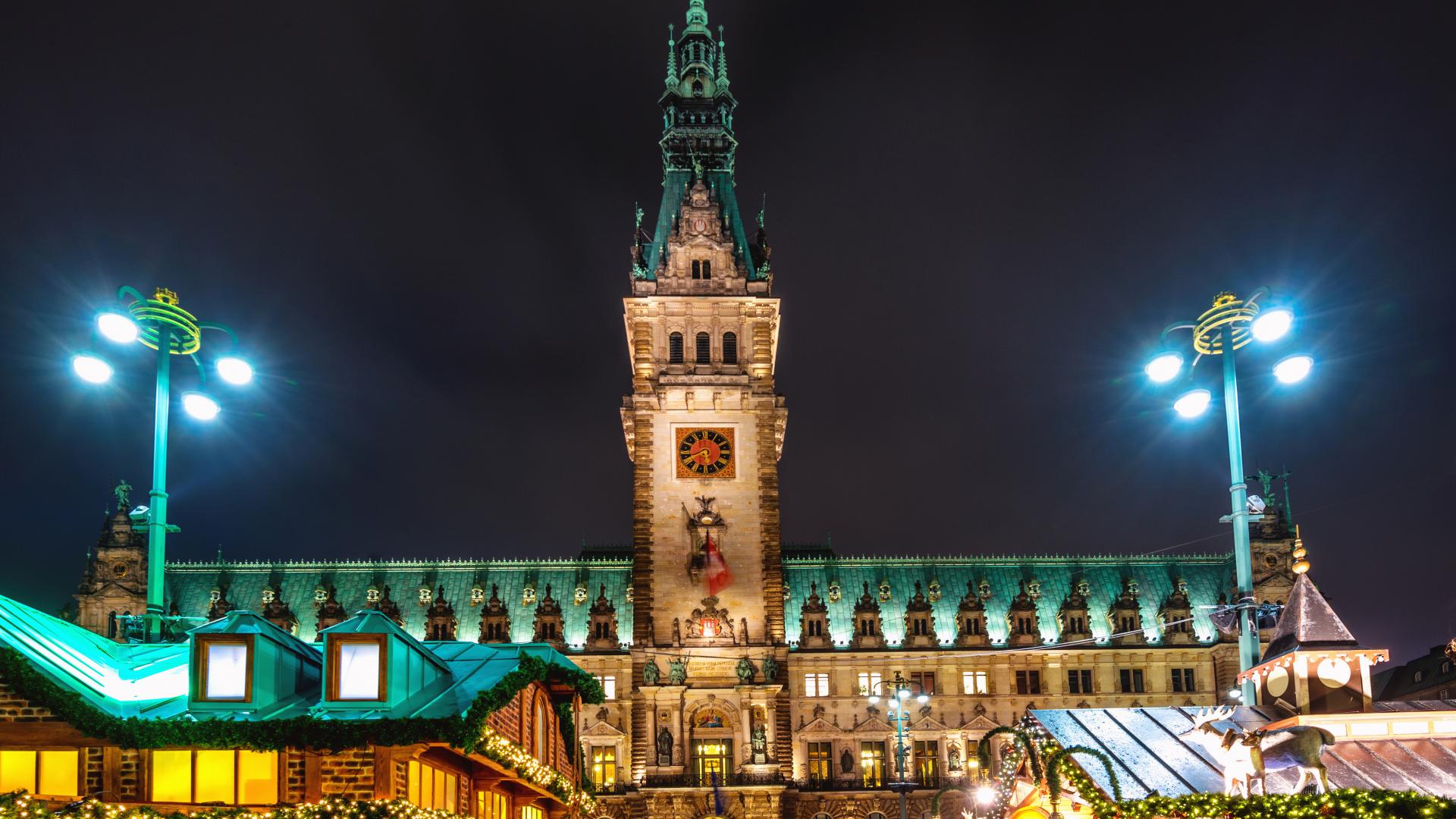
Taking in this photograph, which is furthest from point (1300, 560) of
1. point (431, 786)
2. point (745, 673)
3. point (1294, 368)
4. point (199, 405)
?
point (745, 673)

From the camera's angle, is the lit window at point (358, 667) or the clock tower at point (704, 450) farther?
the clock tower at point (704, 450)

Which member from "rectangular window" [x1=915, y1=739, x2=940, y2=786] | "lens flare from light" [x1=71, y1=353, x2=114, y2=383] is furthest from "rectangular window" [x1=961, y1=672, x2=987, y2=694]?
"lens flare from light" [x1=71, y1=353, x2=114, y2=383]

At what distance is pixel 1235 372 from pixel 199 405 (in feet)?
80.4

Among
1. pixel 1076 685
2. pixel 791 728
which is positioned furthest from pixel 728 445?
pixel 1076 685

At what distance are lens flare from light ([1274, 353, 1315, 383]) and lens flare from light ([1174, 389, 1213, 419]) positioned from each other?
242 cm

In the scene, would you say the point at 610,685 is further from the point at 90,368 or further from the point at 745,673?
the point at 90,368

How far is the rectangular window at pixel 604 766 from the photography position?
80.4 metres

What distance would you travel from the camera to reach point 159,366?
32781 millimetres

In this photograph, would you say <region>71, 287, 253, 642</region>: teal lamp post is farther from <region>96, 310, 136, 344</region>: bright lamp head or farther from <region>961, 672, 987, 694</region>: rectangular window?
<region>961, 672, 987, 694</region>: rectangular window

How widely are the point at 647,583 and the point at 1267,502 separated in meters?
38.6

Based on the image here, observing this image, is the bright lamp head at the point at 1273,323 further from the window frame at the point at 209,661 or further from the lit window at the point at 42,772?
the lit window at the point at 42,772

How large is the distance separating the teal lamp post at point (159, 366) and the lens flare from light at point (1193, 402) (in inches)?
875

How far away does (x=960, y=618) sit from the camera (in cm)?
8744

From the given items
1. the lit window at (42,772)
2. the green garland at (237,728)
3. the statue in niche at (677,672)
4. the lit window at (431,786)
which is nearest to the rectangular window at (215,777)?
the green garland at (237,728)
